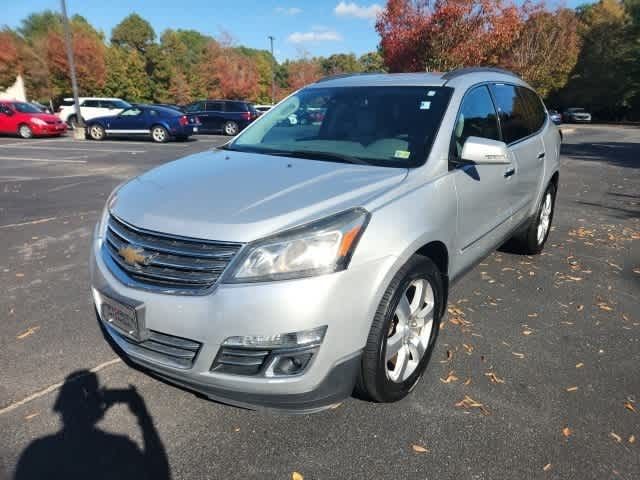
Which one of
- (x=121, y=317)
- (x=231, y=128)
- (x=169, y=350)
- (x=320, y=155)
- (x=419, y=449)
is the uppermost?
(x=320, y=155)

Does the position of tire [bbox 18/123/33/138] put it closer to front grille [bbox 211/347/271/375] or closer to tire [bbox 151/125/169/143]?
tire [bbox 151/125/169/143]

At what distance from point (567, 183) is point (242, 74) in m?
42.3

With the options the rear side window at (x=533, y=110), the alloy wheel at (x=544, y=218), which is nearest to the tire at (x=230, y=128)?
the rear side window at (x=533, y=110)

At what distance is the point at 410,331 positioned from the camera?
8.49 ft

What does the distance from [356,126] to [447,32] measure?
2018 cm

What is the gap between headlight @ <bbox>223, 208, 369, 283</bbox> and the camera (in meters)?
1.96

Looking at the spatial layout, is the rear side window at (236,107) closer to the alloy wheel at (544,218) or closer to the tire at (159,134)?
the tire at (159,134)

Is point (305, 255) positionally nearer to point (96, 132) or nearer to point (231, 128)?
point (96, 132)

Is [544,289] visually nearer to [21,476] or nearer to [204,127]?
[21,476]

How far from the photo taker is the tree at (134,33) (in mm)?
53250

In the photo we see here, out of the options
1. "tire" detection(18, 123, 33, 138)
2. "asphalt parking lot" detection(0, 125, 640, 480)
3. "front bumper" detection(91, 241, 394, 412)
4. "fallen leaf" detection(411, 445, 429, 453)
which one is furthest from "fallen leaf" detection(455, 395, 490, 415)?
"tire" detection(18, 123, 33, 138)

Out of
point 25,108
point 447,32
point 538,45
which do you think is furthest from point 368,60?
point 25,108

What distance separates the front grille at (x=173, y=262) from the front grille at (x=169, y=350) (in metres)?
0.23

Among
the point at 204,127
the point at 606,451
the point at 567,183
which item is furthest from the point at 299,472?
the point at 204,127
